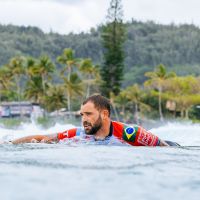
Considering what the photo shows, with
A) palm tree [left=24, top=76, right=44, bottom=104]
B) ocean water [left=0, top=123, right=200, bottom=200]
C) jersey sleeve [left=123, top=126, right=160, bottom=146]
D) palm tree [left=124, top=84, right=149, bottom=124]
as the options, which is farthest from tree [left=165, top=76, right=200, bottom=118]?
ocean water [left=0, top=123, right=200, bottom=200]

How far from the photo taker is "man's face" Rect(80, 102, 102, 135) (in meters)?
6.00

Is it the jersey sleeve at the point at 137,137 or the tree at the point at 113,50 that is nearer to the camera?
the jersey sleeve at the point at 137,137

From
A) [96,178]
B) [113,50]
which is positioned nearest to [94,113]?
[96,178]

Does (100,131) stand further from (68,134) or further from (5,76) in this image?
(5,76)

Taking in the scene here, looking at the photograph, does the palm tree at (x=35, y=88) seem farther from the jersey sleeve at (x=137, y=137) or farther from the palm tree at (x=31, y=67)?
the jersey sleeve at (x=137, y=137)

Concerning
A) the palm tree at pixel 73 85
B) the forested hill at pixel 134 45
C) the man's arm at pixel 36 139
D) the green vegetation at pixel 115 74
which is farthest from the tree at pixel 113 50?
the forested hill at pixel 134 45

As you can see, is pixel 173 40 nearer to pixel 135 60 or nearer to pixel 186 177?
pixel 135 60

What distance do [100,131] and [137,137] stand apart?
467 mm

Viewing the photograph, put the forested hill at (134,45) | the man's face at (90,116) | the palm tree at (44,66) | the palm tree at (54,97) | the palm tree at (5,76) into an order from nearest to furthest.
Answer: the man's face at (90,116), the palm tree at (44,66), the palm tree at (54,97), the palm tree at (5,76), the forested hill at (134,45)

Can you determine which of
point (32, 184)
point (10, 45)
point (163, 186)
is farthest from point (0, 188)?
point (10, 45)

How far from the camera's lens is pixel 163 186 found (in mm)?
2729

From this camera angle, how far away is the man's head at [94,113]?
6016 mm

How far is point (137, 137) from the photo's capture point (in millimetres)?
6383

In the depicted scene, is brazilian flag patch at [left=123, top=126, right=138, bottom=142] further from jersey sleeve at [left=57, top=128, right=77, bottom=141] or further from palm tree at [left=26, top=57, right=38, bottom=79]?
palm tree at [left=26, top=57, right=38, bottom=79]
